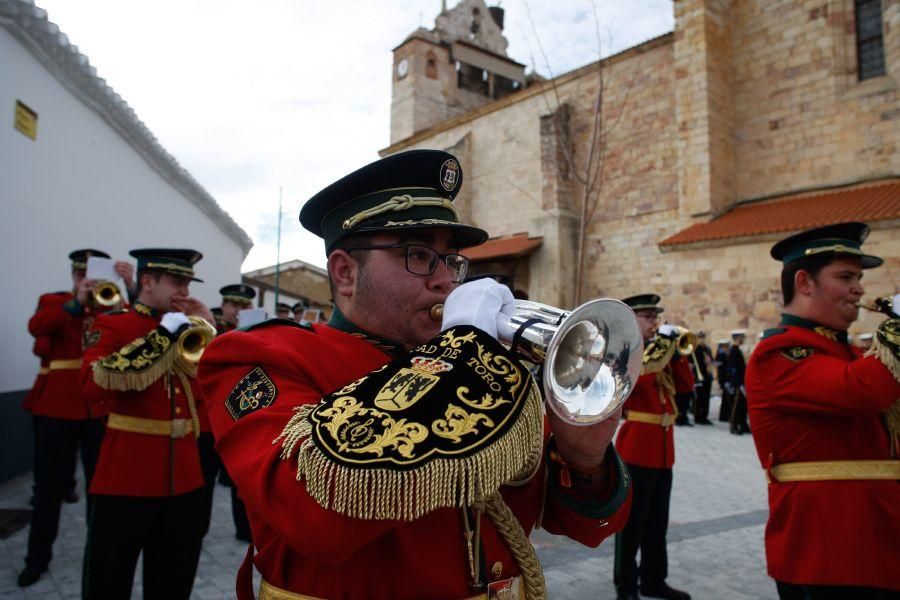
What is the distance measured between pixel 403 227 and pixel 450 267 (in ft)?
0.65

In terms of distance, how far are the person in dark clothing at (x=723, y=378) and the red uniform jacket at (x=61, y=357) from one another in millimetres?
13256

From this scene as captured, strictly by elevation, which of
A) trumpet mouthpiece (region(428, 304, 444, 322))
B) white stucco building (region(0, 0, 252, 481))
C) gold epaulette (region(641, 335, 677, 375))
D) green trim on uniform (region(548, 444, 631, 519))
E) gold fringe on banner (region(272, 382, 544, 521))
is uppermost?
white stucco building (region(0, 0, 252, 481))

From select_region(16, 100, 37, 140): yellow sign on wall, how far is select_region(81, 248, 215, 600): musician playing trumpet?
4590 mm

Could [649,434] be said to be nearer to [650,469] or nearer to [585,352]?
[650,469]

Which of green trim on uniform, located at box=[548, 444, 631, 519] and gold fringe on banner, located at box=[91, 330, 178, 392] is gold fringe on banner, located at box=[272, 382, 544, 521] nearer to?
green trim on uniform, located at box=[548, 444, 631, 519]

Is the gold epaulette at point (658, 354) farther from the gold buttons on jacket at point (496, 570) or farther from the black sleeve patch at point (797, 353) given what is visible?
the gold buttons on jacket at point (496, 570)

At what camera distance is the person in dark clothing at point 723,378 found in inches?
576

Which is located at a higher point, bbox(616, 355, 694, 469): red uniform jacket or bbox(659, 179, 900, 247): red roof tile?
bbox(659, 179, 900, 247): red roof tile

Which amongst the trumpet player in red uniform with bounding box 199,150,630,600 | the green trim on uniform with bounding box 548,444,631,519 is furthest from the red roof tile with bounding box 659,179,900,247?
the trumpet player in red uniform with bounding box 199,150,630,600

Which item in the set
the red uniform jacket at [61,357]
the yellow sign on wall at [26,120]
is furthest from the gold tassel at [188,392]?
the yellow sign on wall at [26,120]

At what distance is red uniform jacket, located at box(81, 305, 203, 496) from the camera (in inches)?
137

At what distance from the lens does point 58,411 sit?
17.4ft

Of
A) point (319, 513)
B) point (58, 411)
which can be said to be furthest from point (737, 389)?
point (319, 513)

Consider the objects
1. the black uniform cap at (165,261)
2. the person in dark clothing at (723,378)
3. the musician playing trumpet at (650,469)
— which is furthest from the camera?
the person in dark clothing at (723,378)
